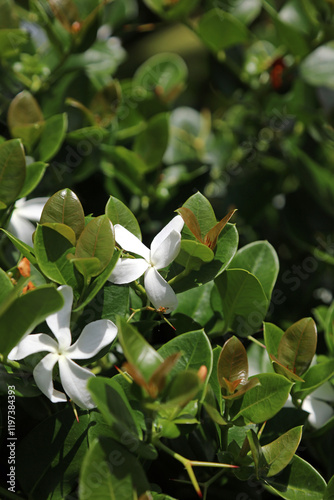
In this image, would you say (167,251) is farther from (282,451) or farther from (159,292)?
(282,451)

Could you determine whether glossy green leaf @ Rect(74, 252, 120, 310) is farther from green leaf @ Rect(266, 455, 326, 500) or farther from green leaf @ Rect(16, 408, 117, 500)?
green leaf @ Rect(266, 455, 326, 500)

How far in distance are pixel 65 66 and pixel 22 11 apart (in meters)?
0.29

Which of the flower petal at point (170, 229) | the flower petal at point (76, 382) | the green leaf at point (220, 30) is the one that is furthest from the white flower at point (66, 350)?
the green leaf at point (220, 30)

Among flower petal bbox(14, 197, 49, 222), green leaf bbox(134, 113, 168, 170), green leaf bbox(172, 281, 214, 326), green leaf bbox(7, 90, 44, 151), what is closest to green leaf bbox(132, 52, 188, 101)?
green leaf bbox(134, 113, 168, 170)

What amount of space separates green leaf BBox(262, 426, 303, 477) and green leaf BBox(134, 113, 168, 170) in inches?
23.2

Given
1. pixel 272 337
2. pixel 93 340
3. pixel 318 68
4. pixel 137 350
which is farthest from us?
pixel 318 68

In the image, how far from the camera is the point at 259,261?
0.81m

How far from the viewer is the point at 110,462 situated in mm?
540

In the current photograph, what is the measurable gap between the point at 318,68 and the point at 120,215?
777 millimetres

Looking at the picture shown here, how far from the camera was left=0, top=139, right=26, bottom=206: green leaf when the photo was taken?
2.43ft

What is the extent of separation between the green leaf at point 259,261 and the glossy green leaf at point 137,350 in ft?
1.03

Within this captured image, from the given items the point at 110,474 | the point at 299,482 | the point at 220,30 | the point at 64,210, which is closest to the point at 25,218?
the point at 64,210

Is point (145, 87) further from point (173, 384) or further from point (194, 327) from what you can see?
point (173, 384)

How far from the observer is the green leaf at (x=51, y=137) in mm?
909
